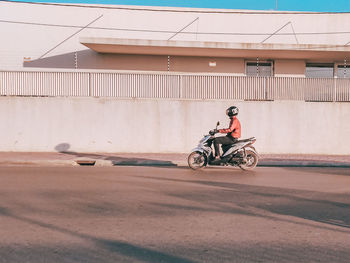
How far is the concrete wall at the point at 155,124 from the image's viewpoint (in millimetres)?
15609

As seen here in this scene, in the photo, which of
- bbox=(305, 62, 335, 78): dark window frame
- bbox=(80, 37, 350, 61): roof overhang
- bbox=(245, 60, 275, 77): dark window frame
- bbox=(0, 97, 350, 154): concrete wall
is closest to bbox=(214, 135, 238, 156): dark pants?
bbox=(0, 97, 350, 154): concrete wall

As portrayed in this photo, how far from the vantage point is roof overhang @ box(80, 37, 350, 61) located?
56.3 feet

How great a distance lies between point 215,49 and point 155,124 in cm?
499

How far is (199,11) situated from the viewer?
20219 millimetres

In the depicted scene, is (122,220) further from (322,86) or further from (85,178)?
(322,86)

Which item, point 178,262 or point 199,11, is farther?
point 199,11

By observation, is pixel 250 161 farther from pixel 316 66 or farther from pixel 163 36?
pixel 316 66

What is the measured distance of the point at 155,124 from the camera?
1595 cm

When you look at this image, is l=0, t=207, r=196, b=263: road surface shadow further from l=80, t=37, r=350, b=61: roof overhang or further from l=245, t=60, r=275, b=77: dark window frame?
l=245, t=60, r=275, b=77: dark window frame

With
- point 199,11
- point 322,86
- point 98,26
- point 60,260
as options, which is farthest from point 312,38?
point 60,260

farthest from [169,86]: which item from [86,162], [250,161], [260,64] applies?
[260,64]

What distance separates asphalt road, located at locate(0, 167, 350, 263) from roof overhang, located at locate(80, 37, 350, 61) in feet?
30.0

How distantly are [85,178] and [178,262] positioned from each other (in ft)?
19.7

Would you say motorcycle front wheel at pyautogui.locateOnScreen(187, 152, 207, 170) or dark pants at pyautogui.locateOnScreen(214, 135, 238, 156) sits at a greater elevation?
dark pants at pyautogui.locateOnScreen(214, 135, 238, 156)
